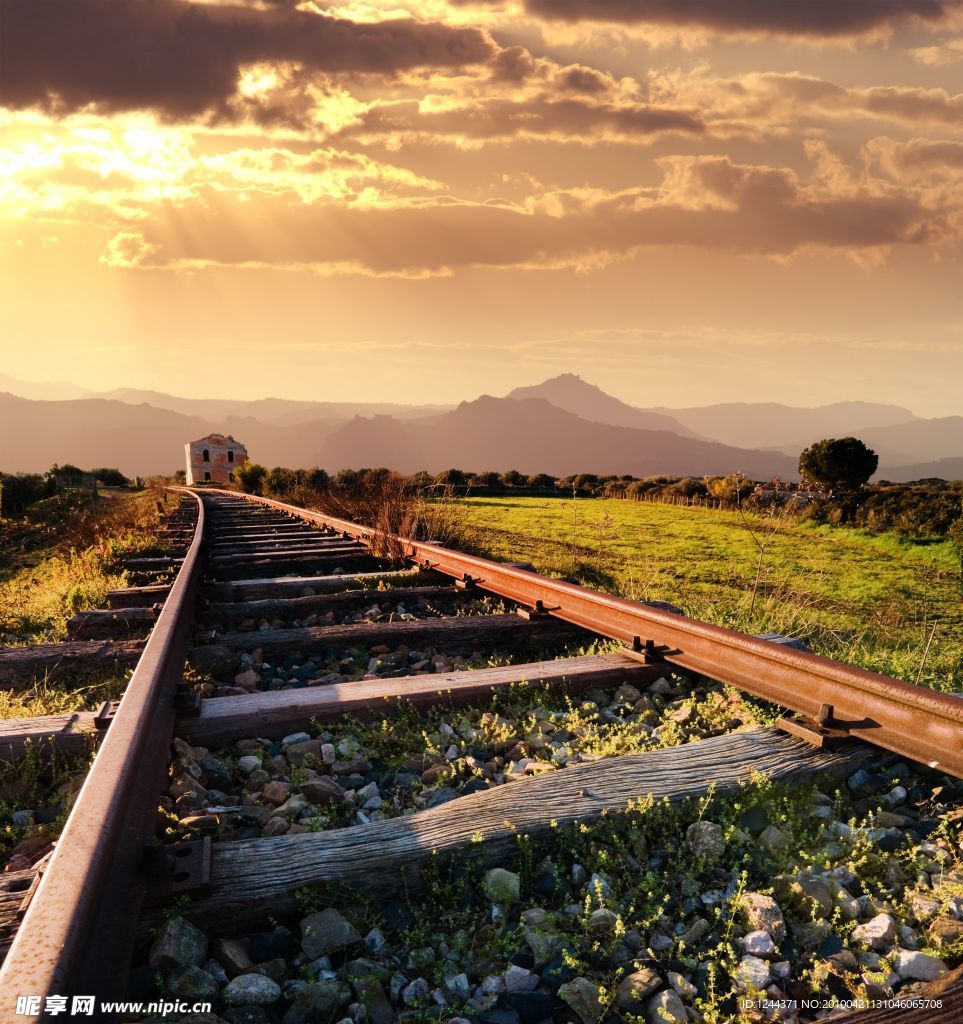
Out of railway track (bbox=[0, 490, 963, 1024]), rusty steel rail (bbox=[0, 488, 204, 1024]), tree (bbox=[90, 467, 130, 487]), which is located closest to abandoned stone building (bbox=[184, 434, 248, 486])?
tree (bbox=[90, 467, 130, 487])

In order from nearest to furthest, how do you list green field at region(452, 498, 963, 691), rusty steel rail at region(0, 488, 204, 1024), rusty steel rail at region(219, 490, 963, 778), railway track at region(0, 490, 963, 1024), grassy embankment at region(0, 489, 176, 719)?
rusty steel rail at region(0, 488, 204, 1024)
railway track at region(0, 490, 963, 1024)
rusty steel rail at region(219, 490, 963, 778)
grassy embankment at region(0, 489, 176, 719)
green field at region(452, 498, 963, 691)

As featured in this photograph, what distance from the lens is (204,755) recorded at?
2.52 metres

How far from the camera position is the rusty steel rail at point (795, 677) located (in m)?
2.20

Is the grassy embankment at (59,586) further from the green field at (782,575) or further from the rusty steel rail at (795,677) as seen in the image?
the green field at (782,575)

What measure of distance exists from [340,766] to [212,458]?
163 ft

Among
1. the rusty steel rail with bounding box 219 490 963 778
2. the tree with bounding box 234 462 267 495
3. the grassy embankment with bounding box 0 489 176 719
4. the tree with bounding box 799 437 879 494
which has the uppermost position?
the tree with bounding box 799 437 879 494

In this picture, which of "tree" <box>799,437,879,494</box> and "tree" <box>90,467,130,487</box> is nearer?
"tree" <box>799,437,879,494</box>

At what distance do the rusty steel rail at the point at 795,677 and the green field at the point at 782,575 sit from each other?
1.19 meters

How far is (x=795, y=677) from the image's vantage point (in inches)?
106

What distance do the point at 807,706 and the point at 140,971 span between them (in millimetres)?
2279

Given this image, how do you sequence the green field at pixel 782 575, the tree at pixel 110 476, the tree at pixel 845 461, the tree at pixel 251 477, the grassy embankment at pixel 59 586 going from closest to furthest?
the grassy embankment at pixel 59 586, the green field at pixel 782 575, the tree at pixel 251 477, the tree at pixel 845 461, the tree at pixel 110 476

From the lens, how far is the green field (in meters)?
4.63

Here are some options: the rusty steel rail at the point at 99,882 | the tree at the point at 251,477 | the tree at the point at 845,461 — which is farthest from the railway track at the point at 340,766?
the tree at the point at 845,461

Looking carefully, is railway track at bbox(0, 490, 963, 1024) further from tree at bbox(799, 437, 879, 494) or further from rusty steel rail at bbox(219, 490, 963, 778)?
tree at bbox(799, 437, 879, 494)
